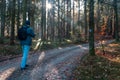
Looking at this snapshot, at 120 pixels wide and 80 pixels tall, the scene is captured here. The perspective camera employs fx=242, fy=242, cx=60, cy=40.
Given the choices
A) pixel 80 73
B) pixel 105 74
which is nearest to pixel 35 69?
pixel 80 73

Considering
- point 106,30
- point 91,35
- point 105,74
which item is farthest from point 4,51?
point 106,30

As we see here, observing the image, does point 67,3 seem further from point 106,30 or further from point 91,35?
point 91,35

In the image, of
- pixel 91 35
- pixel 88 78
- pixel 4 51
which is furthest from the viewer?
pixel 4 51

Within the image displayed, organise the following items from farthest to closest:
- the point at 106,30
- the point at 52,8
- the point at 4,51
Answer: the point at 106,30 → the point at 52,8 → the point at 4,51

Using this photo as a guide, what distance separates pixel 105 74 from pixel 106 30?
47.2m

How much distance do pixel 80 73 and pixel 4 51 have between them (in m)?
10.0

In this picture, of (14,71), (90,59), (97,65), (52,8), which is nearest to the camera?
(14,71)

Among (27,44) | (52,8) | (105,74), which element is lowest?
(105,74)

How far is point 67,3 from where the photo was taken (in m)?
51.7

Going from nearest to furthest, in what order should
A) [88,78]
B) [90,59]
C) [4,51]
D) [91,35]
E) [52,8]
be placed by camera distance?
[88,78] → [90,59] → [91,35] → [4,51] → [52,8]

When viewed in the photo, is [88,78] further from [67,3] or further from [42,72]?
[67,3]

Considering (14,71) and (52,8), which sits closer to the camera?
(14,71)

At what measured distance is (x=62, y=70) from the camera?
1137 centimetres

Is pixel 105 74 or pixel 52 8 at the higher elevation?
pixel 52 8
